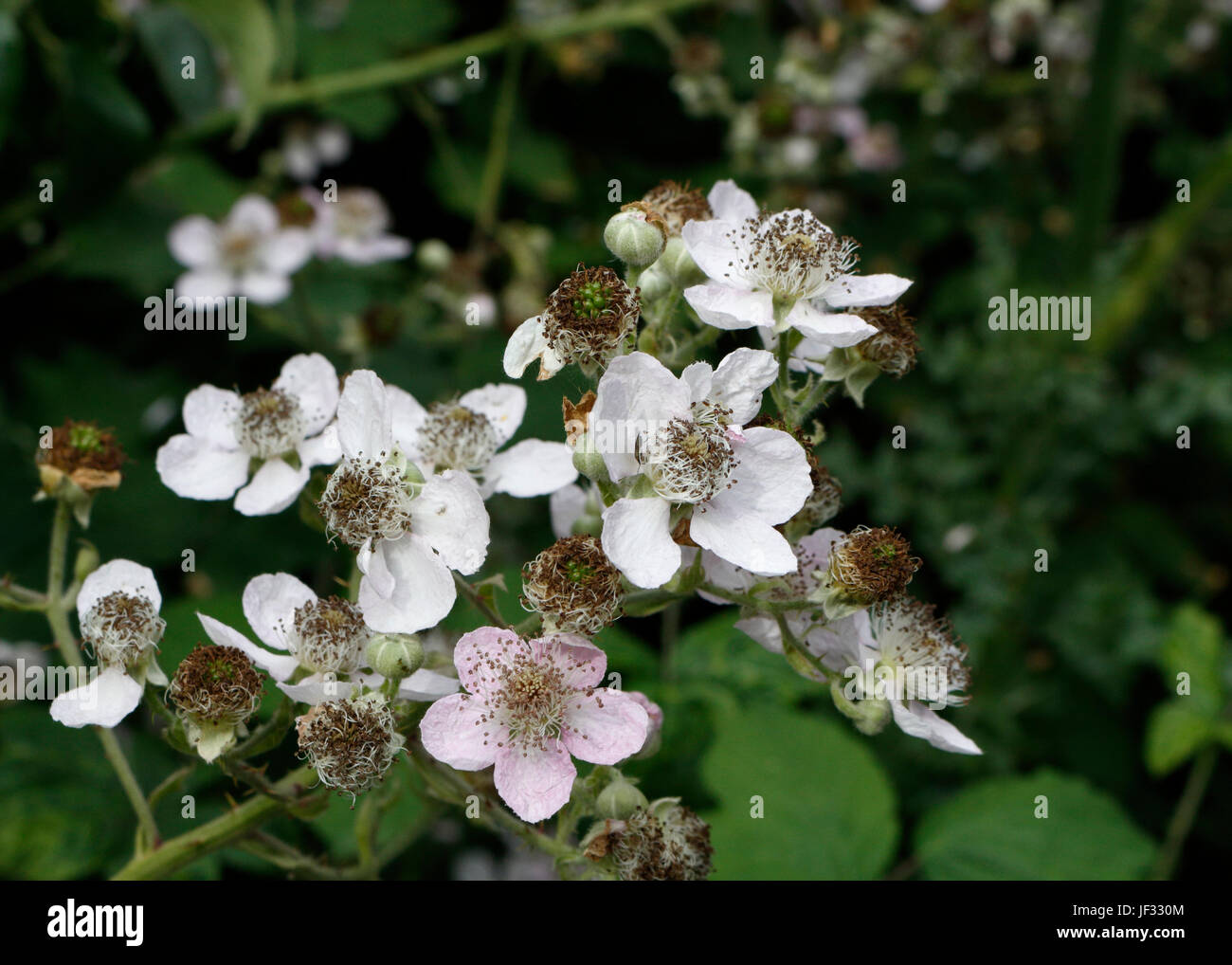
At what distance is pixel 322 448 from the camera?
1499 mm

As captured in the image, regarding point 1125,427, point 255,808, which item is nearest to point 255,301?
point 255,808

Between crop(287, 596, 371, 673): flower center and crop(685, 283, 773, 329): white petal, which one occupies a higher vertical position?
crop(685, 283, 773, 329): white petal

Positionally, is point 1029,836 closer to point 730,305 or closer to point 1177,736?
point 1177,736

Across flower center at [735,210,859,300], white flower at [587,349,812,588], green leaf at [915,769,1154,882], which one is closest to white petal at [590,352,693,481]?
white flower at [587,349,812,588]

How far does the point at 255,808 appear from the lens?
1363 millimetres

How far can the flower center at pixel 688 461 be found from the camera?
1.25 meters

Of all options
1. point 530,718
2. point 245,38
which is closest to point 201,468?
point 530,718

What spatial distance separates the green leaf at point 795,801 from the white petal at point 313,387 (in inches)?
43.5

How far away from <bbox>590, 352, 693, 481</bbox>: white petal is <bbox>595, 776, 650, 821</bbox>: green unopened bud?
384mm

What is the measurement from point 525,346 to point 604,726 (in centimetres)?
49

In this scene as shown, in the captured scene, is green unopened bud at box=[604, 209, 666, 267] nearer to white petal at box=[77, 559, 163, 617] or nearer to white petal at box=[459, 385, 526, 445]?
white petal at box=[459, 385, 526, 445]

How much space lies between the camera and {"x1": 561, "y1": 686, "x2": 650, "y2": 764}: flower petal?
4.11 feet
